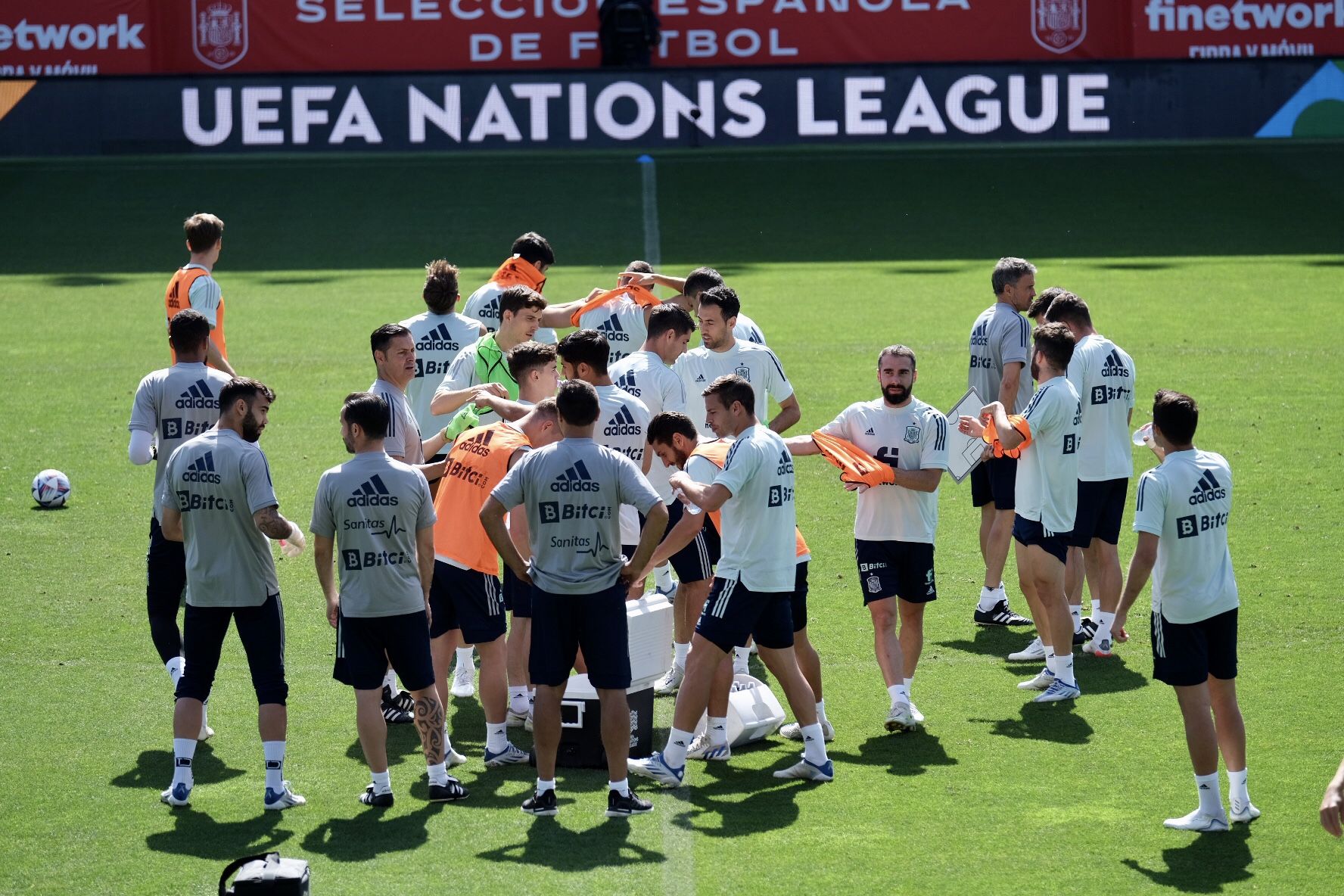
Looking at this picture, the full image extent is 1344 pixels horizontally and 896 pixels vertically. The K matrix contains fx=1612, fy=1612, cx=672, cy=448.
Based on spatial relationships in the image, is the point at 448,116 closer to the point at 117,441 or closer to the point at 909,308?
the point at 909,308

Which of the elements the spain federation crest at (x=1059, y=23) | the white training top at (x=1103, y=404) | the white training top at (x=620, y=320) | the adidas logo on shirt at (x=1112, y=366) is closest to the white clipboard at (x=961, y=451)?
the white training top at (x=1103, y=404)

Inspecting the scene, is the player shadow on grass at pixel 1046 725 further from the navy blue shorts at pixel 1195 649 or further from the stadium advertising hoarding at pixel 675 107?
the stadium advertising hoarding at pixel 675 107

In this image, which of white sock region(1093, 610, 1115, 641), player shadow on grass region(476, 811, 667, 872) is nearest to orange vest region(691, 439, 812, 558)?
player shadow on grass region(476, 811, 667, 872)

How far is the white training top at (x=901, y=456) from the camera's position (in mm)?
8797

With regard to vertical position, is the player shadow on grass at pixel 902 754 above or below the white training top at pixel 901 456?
below

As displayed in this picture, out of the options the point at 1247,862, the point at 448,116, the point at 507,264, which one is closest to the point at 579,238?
the point at 448,116

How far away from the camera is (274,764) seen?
25.2 ft

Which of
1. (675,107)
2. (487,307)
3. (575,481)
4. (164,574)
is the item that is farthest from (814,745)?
(675,107)

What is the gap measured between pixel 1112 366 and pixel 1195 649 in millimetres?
3098

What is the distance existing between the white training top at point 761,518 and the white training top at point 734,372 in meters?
2.01

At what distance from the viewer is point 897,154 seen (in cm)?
2827

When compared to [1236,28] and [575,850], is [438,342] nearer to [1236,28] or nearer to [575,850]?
[575,850]

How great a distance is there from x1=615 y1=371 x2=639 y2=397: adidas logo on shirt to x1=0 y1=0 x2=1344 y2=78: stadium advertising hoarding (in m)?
21.2

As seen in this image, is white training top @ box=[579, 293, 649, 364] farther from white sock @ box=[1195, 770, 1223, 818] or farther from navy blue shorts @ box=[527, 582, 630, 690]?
white sock @ box=[1195, 770, 1223, 818]
